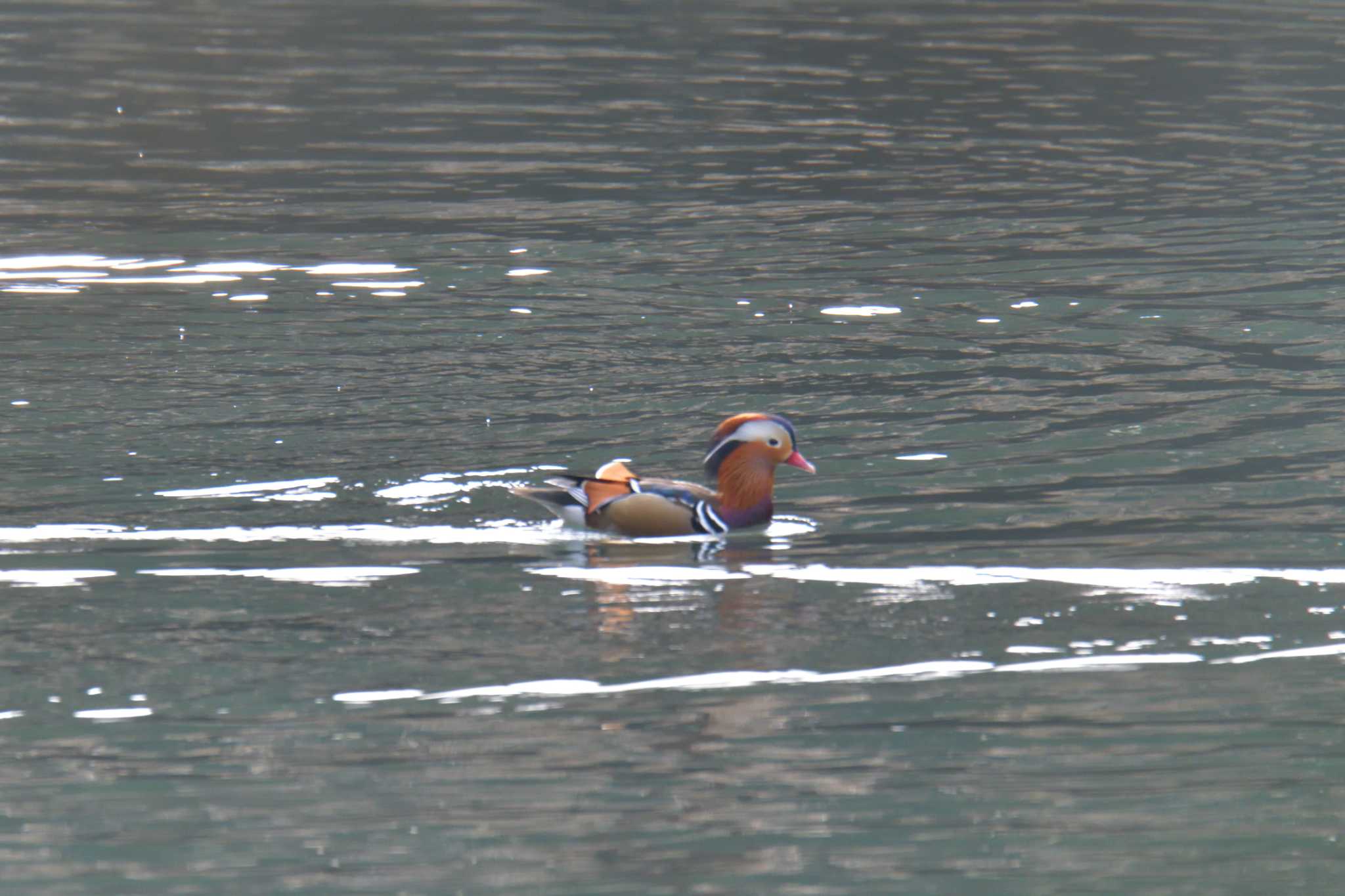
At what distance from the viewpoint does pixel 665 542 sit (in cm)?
1173

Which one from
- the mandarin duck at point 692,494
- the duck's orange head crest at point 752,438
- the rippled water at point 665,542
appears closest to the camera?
the rippled water at point 665,542

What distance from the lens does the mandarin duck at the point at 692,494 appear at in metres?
11.6

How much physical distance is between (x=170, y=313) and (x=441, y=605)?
7.73 meters

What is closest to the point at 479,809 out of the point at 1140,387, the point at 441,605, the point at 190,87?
the point at 441,605

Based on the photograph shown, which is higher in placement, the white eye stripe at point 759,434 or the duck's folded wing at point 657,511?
the white eye stripe at point 759,434

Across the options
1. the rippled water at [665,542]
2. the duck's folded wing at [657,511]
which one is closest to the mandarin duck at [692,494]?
the duck's folded wing at [657,511]

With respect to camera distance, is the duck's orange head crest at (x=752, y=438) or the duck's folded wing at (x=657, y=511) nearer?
the duck's folded wing at (x=657, y=511)

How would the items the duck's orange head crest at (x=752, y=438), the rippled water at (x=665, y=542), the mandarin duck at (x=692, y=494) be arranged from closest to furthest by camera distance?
the rippled water at (x=665, y=542) → the mandarin duck at (x=692, y=494) → the duck's orange head crest at (x=752, y=438)

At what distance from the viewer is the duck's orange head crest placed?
11.8 m

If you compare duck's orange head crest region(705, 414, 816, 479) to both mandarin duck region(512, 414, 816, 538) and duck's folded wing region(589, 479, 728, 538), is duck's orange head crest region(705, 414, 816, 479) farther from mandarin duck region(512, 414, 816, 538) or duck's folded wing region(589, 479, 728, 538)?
duck's folded wing region(589, 479, 728, 538)

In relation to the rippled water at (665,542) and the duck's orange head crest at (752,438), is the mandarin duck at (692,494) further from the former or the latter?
the rippled water at (665,542)

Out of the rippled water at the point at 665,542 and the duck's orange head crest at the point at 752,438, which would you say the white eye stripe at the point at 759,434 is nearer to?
the duck's orange head crest at the point at 752,438

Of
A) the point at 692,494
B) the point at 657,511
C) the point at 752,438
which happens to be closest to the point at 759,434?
the point at 752,438

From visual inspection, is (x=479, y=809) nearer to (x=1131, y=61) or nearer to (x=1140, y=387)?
(x=1140, y=387)
